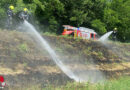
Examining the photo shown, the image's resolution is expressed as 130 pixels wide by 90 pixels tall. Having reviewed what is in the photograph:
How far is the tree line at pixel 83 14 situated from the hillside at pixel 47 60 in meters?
9.60

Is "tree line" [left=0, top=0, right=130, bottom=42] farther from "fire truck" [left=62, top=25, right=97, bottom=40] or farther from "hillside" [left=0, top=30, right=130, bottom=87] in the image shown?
"hillside" [left=0, top=30, right=130, bottom=87]

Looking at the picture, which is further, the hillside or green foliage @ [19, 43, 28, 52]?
green foliage @ [19, 43, 28, 52]

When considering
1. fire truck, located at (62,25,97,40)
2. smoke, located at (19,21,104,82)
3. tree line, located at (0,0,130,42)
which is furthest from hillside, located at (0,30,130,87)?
tree line, located at (0,0,130,42)

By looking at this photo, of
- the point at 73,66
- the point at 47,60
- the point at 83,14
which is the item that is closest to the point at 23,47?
the point at 47,60

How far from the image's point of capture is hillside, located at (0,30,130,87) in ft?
23.2

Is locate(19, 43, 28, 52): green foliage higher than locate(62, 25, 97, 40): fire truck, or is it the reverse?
locate(19, 43, 28, 52): green foliage

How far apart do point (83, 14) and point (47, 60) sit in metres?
18.2

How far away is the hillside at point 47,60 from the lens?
23.2 ft

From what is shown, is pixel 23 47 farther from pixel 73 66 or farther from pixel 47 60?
pixel 73 66

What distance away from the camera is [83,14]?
1020 inches

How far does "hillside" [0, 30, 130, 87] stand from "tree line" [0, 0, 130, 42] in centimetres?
960

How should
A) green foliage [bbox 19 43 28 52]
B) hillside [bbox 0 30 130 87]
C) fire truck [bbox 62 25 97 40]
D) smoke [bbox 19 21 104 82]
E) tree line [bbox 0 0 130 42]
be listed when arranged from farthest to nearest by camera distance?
tree line [bbox 0 0 130 42]
fire truck [bbox 62 25 97 40]
smoke [bbox 19 21 104 82]
green foliage [bbox 19 43 28 52]
hillside [bbox 0 30 130 87]

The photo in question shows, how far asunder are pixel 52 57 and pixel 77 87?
2265mm

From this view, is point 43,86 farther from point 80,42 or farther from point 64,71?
point 80,42
